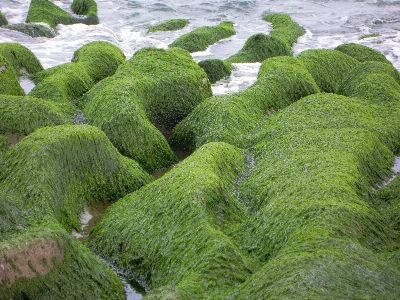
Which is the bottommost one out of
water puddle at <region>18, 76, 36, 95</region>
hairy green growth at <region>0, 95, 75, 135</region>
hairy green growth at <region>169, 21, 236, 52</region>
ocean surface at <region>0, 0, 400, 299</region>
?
ocean surface at <region>0, 0, 400, 299</region>

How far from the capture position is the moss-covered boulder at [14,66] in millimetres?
7895

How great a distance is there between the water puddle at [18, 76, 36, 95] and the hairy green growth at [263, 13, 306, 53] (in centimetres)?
694

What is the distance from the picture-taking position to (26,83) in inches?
345

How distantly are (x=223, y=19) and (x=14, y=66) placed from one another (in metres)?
9.95

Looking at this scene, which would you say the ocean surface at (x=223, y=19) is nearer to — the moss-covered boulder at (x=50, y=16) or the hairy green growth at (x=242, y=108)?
the moss-covered boulder at (x=50, y=16)

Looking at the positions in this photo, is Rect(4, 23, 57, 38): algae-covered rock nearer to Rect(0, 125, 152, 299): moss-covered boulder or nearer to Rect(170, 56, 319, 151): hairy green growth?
Rect(170, 56, 319, 151): hairy green growth

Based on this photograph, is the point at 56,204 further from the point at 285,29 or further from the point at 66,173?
the point at 285,29

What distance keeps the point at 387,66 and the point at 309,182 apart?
5.36 meters

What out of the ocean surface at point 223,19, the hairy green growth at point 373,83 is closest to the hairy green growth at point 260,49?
the ocean surface at point 223,19

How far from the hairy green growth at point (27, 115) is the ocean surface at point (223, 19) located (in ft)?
12.0

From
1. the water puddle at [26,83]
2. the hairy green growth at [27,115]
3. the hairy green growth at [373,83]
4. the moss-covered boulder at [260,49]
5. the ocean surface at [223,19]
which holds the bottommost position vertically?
the ocean surface at [223,19]

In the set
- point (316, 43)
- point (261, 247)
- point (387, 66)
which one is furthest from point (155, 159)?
point (316, 43)

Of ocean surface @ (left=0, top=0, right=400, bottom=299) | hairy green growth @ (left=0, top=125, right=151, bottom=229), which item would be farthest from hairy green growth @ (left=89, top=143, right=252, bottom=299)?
ocean surface @ (left=0, top=0, right=400, bottom=299)

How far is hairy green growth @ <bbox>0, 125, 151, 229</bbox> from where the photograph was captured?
5.00 m
